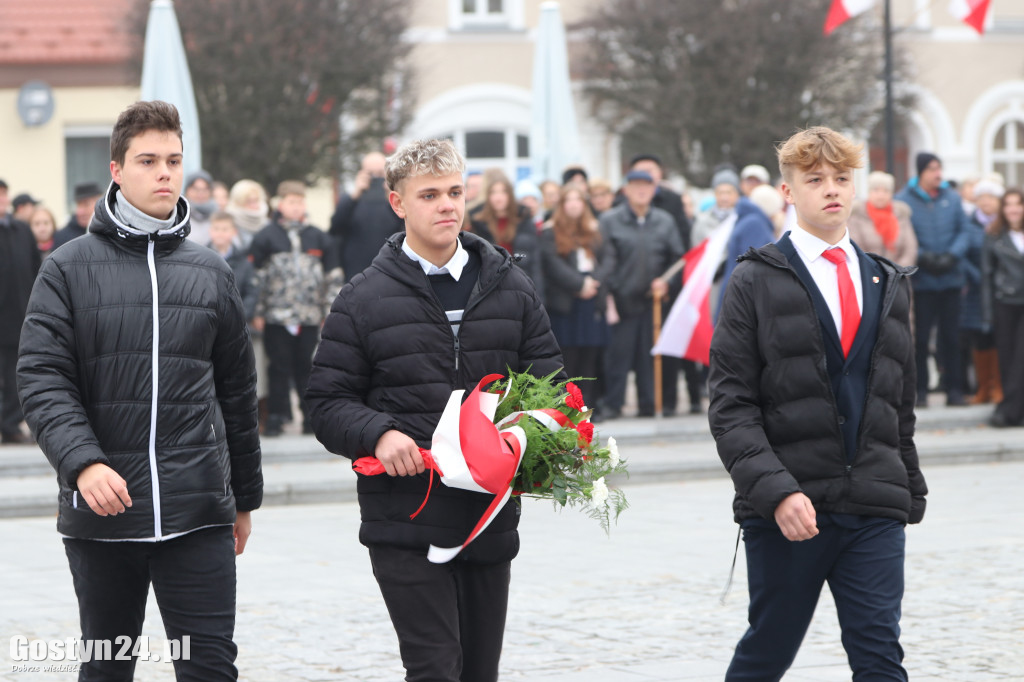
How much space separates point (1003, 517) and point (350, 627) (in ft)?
16.1

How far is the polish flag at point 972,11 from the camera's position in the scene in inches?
850

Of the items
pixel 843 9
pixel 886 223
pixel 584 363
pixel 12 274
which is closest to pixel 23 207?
pixel 12 274

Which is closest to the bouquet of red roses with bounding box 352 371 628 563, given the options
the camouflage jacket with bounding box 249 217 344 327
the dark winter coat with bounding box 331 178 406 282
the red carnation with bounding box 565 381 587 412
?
the red carnation with bounding box 565 381 587 412

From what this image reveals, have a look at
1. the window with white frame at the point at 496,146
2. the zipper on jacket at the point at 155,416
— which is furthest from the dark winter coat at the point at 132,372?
the window with white frame at the point at 496,146

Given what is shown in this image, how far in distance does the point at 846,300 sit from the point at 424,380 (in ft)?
4.26

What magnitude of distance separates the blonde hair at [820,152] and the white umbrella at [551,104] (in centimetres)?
1418

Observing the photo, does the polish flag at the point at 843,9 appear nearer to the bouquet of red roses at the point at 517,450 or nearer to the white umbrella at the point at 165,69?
the white umbrella at the point at 165,69

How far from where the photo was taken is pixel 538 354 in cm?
493

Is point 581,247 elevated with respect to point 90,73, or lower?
lower

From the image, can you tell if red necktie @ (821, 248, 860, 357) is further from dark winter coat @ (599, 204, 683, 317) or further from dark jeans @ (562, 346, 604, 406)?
dark winter coat @ (599, 204, 683, 317)

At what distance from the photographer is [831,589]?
16.0 ft

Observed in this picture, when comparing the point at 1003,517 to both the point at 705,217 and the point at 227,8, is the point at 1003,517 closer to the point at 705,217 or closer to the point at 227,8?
the point at 705,217

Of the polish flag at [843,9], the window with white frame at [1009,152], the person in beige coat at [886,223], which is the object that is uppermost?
the polish flag at [843,9]

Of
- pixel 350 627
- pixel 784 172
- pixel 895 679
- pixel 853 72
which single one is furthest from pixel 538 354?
pixel 853 72
